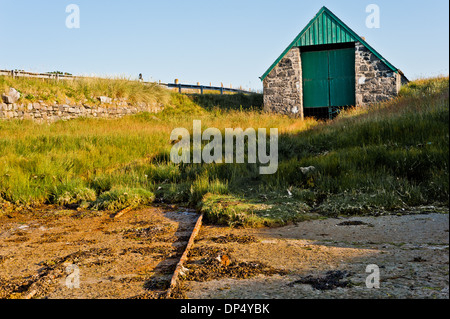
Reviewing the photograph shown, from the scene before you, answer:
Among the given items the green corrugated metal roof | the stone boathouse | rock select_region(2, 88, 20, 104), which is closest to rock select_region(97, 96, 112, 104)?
rock select_region(2, 88, 20, 104)

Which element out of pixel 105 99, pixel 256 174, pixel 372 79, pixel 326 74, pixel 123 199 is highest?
pixel 326 74

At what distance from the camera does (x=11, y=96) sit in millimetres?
18453

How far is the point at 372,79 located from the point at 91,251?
1773 cm

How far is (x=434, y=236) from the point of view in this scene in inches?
231

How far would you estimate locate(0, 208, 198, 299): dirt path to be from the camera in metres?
4.80

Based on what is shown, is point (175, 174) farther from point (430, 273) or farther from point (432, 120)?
point (430, 273)

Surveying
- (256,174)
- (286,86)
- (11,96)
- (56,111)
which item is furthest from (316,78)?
(11,96)

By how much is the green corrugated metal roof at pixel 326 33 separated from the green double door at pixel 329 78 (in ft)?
2.55

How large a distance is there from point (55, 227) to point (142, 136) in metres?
7.24

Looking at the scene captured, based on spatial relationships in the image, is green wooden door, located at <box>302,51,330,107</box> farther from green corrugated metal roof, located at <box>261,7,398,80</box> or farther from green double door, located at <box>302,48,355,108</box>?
green corrugated metal roof, located at <box>261,7,398,80</box>

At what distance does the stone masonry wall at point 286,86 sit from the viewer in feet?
71.6

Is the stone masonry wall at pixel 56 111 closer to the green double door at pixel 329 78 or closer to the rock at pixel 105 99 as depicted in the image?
the rock at pixel 105 99

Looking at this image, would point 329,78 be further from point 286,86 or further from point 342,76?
point 286,86
